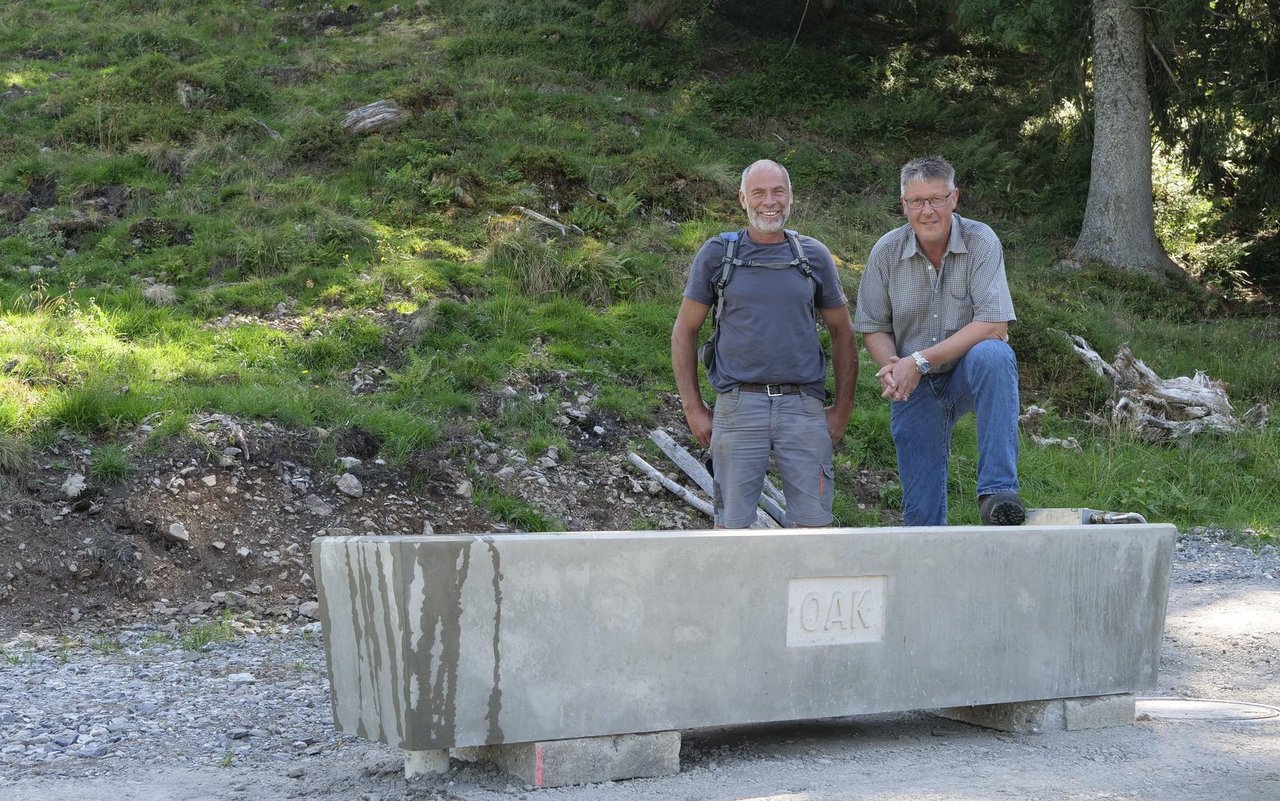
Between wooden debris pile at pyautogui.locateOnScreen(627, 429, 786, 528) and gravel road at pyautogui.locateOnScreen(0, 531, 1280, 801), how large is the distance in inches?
119

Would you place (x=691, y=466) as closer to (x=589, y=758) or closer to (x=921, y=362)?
(x=921, y=362)

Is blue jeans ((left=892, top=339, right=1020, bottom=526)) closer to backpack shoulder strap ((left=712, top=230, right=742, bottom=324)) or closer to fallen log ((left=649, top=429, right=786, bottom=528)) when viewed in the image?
backpack shoulder strap ((left=712, top=230, right=742, bottom=324))

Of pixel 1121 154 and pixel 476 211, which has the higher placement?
pixel 1121 154

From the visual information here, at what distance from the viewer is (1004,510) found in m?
4.89

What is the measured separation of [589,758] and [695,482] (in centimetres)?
525

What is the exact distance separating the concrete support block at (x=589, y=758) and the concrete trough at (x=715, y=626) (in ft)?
0.10

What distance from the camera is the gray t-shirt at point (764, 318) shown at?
5.26 m

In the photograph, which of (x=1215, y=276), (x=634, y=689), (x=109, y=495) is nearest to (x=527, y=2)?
(x=1215, y=276)

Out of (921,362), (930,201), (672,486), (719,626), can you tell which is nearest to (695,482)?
(672,486)

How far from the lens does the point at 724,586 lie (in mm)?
4145

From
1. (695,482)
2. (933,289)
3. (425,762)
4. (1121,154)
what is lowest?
(425,762)

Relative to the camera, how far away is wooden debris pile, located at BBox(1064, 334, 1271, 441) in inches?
430

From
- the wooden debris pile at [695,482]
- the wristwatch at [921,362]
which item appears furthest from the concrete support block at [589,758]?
the wooden debris pile at [695,482]

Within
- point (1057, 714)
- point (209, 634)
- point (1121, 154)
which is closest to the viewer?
point (1057, 714)
